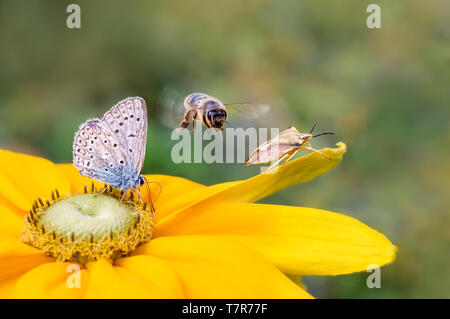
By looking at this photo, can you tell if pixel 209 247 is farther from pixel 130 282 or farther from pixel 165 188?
pixel 165 188

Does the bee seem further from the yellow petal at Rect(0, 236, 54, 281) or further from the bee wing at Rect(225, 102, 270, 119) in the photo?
the yellow petal at Rect(0, 236, 54, 281)

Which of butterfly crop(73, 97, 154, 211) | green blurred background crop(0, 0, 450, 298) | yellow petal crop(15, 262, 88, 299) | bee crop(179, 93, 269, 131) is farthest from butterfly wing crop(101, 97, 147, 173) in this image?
green blurred background crop(0, 0, 450, 298)

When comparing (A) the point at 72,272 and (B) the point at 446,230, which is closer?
(A) the point at 72,272

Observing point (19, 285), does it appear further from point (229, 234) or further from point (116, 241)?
point (229, 234)

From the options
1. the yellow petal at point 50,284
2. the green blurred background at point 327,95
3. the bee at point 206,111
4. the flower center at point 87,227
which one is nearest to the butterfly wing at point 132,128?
the flower center at point 87,227

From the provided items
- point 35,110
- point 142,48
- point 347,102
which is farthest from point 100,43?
point 347,102
